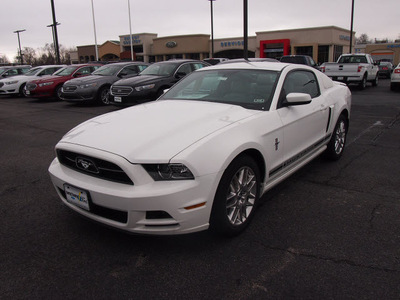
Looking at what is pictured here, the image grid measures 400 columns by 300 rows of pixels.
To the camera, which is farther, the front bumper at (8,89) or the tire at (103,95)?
the front bumper at (8,89)

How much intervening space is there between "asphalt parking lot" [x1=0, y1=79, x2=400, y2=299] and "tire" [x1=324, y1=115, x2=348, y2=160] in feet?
2.35

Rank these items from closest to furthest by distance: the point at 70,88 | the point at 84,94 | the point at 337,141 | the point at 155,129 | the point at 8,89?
1. the point at 155,129
2. the point at 337,141
3. the point at 84,94
4. the point at 70,88
5. the point at 8,89

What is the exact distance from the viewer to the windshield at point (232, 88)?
12.5 ft

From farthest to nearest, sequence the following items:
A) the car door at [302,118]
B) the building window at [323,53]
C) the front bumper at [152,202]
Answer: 1. the building window at [323,53]
2. the car door at [302,118]
3. the front bumper at [152,202]

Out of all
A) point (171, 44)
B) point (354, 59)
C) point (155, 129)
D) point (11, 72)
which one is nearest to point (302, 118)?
point (155, 129)

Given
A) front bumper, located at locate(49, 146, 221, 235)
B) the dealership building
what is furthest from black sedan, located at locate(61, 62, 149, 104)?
the dealership building

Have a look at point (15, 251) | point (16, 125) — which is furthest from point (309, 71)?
point (16, 125)

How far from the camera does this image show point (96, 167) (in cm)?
284

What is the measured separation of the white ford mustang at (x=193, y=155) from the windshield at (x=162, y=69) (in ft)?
24.0

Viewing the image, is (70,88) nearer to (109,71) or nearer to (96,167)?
(109,71)

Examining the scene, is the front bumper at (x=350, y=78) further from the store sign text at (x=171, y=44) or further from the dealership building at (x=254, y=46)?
the store sign text at (x=171, y=44)

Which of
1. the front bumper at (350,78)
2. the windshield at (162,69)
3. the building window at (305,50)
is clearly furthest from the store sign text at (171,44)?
the windshield at (162,69)

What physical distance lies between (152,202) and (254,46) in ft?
149

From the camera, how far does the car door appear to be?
150 inches
